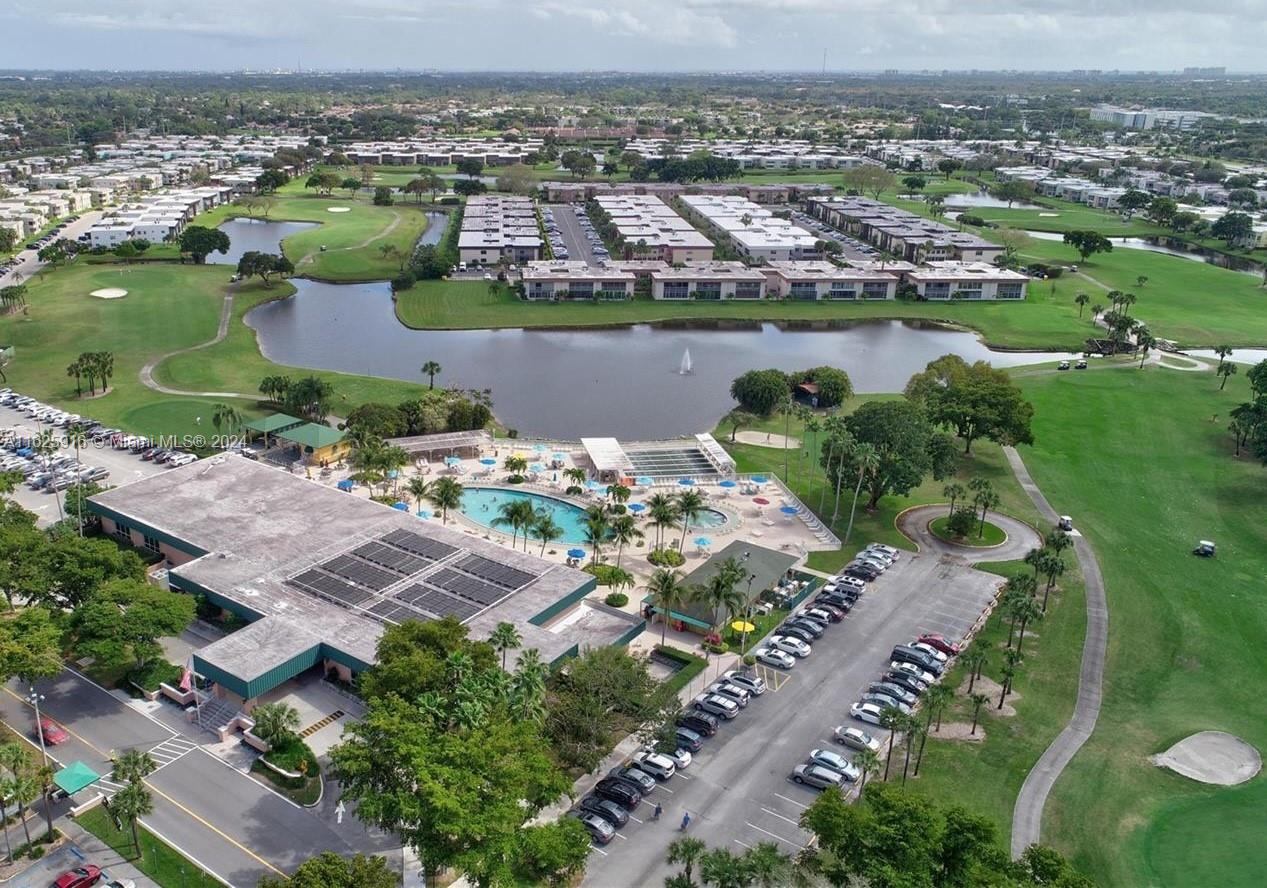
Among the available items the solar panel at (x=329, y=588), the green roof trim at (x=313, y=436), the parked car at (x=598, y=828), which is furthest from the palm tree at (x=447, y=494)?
the parked car at (x=598, y=828)

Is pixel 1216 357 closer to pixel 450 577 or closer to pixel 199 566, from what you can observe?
pixel 450 577

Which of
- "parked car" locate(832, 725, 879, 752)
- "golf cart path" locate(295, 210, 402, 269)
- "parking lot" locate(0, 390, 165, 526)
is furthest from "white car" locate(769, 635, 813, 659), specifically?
"golf cart path" locate(295, 210, 402, 269)

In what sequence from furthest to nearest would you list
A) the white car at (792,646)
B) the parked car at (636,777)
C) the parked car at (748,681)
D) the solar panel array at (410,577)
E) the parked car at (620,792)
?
the white car at (792,646), the solar panel array at (410,577), the parked car at (748,681), the parked car at (636,777), the parked car at (620,792)

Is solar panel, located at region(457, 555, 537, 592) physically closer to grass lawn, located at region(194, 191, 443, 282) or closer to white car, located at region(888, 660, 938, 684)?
white car, located at region(888, 660, 938, 684)

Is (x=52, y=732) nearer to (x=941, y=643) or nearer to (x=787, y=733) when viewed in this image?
(x=787, y=733)

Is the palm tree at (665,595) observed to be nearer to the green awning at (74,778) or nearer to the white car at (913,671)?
the white car at (913,671)

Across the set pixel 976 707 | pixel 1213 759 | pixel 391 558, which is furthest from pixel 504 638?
pixel 1213 759
